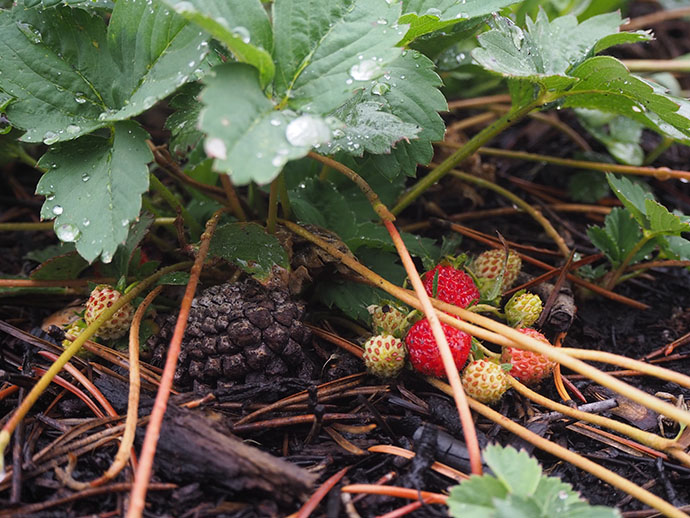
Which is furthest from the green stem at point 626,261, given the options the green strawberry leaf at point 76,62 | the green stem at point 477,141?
the green strawberry leaf at point 76,62

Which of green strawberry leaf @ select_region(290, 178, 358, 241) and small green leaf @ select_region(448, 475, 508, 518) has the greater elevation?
green strawberry leaf @ select_region(290, 178, 358, 241)

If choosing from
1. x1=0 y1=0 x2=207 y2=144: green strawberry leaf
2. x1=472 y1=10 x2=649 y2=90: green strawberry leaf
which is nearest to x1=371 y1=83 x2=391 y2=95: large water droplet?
x1=472 y1=10 x2=649 y2=90: green strawberry leaf

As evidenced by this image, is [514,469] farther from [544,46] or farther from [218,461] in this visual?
[544,46]

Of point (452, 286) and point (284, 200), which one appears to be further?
point (284, 200)

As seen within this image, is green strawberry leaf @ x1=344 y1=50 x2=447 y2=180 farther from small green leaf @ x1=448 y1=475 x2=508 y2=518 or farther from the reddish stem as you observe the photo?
small green leaf @ x1=448 y1=475 x2=508 y2=518

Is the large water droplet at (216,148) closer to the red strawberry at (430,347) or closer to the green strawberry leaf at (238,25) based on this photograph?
the green strawberry leaf at (238,25)

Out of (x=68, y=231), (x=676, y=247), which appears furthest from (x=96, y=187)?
(x=676, y=247)

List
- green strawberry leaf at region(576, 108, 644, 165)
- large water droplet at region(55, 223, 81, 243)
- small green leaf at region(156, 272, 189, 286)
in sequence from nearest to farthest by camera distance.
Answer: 1. large water droplet at region(55, 223, 81, 243)
2. small green leaf at region(156, 272, 189, 286)
3. green strawberry leaf at region(576, 108, 644, 165)
